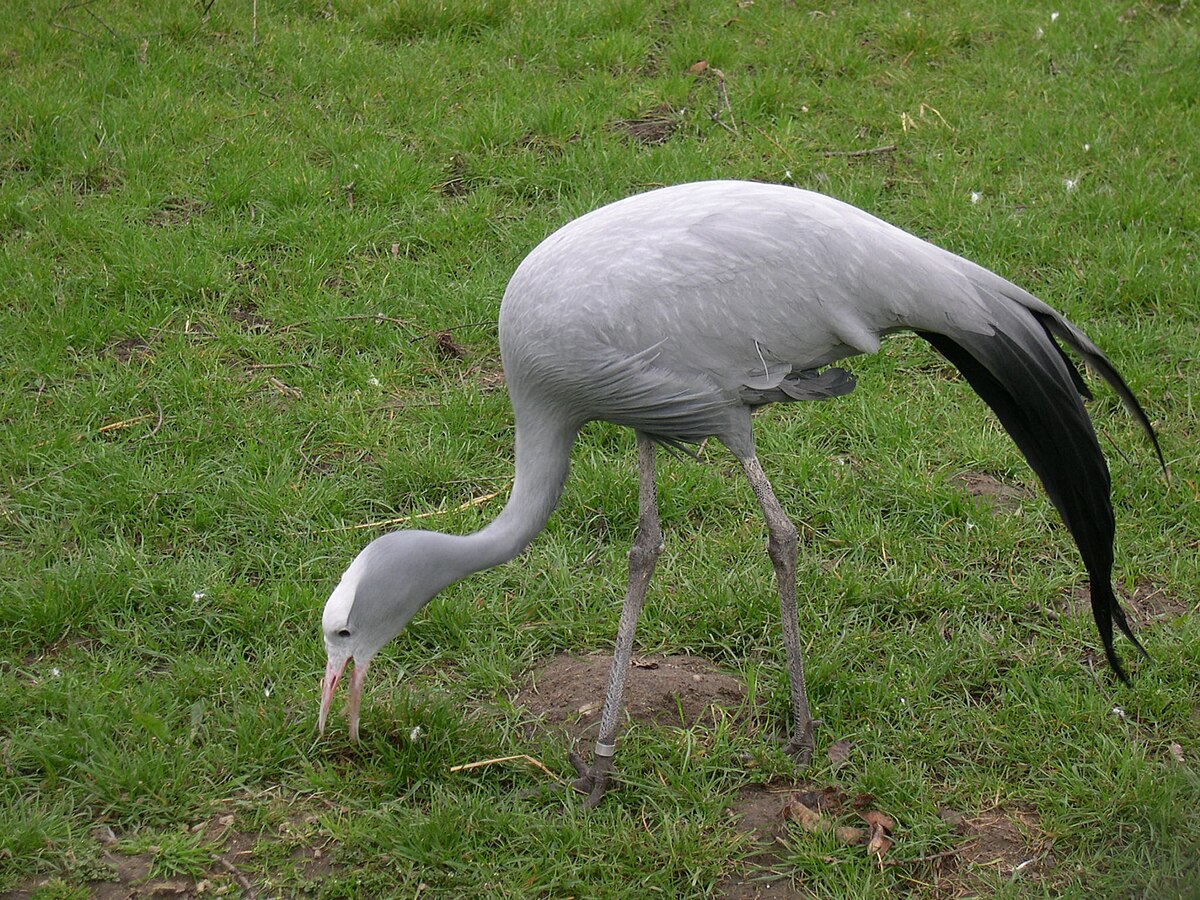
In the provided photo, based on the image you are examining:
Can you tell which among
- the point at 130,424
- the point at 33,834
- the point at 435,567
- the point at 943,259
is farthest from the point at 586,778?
the point at 130,424

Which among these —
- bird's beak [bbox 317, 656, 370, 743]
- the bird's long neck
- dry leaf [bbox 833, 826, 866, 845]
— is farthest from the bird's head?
dry leaf [bbox 833, 826, 866, 845]

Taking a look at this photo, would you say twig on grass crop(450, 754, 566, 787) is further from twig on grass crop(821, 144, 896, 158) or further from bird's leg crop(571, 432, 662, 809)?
twig on grass crop(821, 144, 896, 158)

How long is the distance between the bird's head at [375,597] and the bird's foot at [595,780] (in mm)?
700

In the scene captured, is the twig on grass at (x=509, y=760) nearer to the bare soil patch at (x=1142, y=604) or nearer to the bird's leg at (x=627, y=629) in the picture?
the bird's leg at (x=627, y=629)

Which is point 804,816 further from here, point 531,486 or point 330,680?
point 330,680

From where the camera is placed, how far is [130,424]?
470cm

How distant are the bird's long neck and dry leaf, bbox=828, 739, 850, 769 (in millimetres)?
1070

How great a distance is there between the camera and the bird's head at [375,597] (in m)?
3.02

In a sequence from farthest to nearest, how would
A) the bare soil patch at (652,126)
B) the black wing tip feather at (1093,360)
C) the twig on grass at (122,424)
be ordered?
the bare soil patch at (652,126)
the twig on grass at (122,424)
the black wing tip feather at (1093,360)

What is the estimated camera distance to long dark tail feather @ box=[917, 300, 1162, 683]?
3365mm

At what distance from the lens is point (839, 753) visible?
11.6 feet

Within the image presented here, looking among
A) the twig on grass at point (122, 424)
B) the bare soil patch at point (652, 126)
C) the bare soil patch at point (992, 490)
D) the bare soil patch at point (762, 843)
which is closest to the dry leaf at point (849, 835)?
the bare soil patch at point (762, 843)

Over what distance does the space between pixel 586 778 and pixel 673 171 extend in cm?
337

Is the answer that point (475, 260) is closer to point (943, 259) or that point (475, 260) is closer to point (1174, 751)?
point (943, 259)
